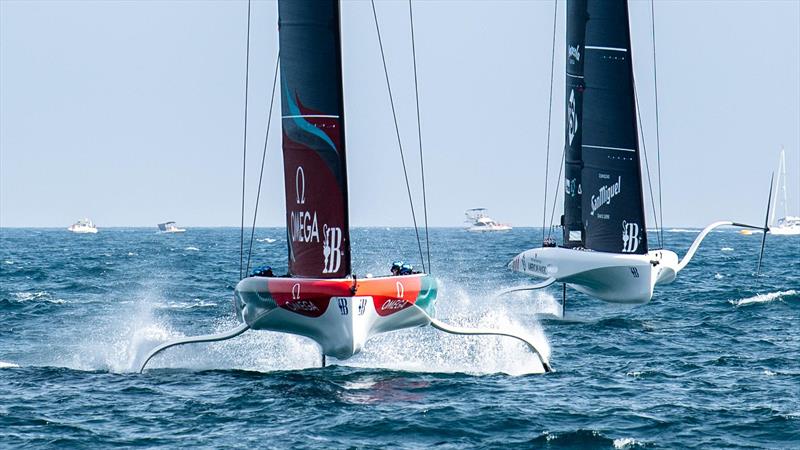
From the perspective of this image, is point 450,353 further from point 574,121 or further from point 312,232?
point 574,121

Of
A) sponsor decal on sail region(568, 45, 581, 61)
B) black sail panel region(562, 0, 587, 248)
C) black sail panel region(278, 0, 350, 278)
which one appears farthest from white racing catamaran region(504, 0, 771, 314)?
black sail panel region(278, 0, 350, 278)

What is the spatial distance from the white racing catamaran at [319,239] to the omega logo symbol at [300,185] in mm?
17

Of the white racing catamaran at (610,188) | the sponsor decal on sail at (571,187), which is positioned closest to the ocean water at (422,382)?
the white racing catamaran at (610,188)

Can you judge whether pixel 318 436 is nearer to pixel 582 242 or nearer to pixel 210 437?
pixel 210 437

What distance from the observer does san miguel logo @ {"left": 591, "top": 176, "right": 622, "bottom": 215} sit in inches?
1171

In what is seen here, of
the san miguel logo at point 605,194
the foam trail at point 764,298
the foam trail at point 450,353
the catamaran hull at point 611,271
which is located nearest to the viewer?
the foam trail at point 450,353

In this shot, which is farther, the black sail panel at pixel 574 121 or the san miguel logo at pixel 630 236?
the black sail panel at pixel 574 121

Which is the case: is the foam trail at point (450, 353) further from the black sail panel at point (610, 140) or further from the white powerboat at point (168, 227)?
the white powerboat at point (168, 227)

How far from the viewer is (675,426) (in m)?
15.9

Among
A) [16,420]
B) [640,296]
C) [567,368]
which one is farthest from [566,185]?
[16,420]

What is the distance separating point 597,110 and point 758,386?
12392 millimetres

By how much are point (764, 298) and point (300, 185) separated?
1964 centimetres

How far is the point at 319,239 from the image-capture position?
1967 cm

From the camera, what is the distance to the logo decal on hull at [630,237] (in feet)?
96.5
